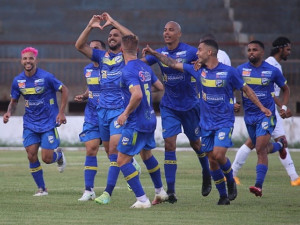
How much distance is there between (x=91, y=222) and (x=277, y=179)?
7.15 meters

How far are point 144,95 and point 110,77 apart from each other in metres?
1.27

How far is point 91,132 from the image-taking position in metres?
13.4

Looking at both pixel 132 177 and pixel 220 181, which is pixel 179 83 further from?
pixel 132 177

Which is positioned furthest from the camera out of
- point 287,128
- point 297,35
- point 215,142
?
point 297,35

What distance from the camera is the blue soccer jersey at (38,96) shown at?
1379 cm

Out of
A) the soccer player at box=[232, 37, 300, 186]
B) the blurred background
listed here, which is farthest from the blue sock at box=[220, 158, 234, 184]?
the blurred background

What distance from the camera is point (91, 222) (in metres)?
10.0

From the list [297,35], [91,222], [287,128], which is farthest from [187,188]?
[297,35]

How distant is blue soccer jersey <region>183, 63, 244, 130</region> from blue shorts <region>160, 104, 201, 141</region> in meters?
0.99

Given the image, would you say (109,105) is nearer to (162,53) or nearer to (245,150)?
(162,53)

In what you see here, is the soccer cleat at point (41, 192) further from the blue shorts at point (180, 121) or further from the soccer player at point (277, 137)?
the soccer player at point (277, 137)

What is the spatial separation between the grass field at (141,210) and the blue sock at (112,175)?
22 cm

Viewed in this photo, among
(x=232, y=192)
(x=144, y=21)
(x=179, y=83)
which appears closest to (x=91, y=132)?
(x=179, y=83)

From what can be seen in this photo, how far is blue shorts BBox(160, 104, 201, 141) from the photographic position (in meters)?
13.0
